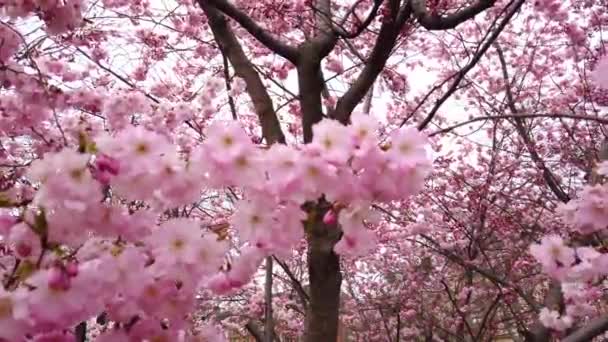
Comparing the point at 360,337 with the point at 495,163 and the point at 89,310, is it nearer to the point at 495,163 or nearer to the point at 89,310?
the point at 495,163

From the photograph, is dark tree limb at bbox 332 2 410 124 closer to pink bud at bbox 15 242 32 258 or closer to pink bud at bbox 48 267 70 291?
pink bud at bbox 15 242 32 258

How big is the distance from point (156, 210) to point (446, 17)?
5.63 ft

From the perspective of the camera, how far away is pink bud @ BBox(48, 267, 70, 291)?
1281 millimetres

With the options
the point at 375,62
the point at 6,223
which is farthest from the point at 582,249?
the point at 6,223

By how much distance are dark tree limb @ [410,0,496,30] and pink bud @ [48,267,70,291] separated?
199 centimetres

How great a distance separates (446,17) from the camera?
2.76 metres

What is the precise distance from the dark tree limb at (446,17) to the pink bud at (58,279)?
78.5 inches

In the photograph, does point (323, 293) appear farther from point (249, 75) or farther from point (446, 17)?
point (446, 17)

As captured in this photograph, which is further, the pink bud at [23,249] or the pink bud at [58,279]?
the pink bud at [23,249]

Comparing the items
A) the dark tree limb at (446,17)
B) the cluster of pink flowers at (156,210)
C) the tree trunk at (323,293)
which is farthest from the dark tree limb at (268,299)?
the cluster of pink flowers at (156,210)

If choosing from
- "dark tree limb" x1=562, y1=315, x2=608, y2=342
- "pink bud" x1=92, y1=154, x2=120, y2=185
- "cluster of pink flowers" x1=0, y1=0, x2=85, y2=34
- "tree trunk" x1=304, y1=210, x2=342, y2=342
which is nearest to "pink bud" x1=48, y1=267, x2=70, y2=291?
"pink bud" x1=92, y1=154, x2=120, y2=185

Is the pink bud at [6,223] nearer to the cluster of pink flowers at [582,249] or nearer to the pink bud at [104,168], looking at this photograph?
the pink bud at [104,168]

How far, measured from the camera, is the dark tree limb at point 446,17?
2688 mm

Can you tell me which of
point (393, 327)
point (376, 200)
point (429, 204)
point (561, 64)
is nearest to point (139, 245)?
point (376, 200)
